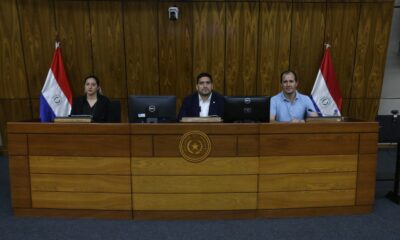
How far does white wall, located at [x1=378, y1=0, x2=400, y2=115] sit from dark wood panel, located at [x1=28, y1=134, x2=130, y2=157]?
4919 millimetres

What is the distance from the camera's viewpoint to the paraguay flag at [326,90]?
461 cm

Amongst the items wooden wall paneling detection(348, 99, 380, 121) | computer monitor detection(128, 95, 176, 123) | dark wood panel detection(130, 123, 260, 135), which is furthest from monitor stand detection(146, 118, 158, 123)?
wooden wall paneling detection(348, 99, 380, 121)

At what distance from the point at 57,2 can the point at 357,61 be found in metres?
5.00

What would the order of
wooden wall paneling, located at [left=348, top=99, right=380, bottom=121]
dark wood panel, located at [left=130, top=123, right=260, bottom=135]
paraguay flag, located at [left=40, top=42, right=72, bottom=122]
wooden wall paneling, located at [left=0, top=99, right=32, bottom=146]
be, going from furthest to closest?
wooden wall paneling, located at [left=348, top=99, right=380, bottom=121], wooden wall paneling, located at [left=0, top=99, right=32, bottom=146], paraguay flag, located at [left=40, top=42, right=72, bottom=122], dark wood panel, located at [left=130, top=123, right=260, bottom=135]

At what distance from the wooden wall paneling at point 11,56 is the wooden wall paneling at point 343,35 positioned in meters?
5.02

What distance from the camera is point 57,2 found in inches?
178

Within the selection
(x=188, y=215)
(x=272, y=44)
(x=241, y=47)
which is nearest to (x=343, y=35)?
(x=272, y=44)

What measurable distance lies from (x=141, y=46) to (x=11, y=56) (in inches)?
82.6

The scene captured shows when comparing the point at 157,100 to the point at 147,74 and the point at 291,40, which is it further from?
the point at 291,40

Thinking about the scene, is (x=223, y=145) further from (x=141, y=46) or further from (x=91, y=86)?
(x=141, y=46)

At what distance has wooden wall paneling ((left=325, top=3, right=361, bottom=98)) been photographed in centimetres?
466

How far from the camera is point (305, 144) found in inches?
103

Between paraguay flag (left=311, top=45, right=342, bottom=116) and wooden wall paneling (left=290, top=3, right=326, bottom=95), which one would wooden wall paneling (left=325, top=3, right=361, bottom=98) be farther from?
paraguay flag (left=311, top=45, right=342, bottom=116)

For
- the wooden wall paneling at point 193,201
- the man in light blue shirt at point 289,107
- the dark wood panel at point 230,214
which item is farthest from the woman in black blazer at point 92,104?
the man in light blue shirt at point 289,107
